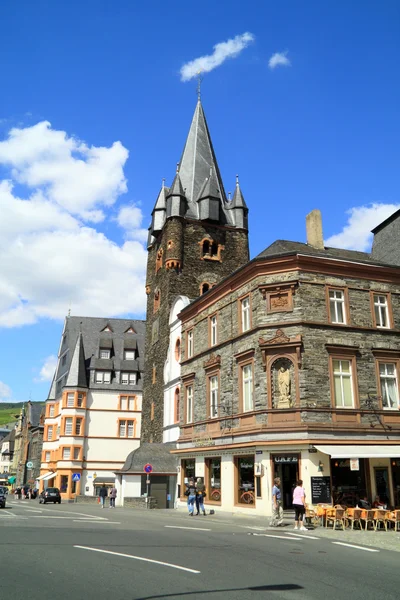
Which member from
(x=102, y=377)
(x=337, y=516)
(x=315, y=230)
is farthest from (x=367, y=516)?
(x=102, y=377)

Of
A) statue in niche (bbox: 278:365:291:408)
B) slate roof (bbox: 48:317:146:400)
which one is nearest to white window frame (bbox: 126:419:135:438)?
slate roof (bbox: 48:317:146:400)

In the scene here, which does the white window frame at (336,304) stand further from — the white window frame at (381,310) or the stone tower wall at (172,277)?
the stone tower wall at (172,277)

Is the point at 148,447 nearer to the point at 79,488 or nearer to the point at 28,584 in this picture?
the point at 79,488

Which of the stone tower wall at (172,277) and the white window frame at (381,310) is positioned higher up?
the stone tower wall at (172,277)

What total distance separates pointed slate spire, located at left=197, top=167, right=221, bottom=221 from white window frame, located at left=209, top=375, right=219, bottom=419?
20.9 m

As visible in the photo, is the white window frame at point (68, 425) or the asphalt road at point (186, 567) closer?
the asphalt road at point (186, 567)

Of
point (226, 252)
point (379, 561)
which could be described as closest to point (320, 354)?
point (379, 561)

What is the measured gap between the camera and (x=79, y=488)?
56938mm

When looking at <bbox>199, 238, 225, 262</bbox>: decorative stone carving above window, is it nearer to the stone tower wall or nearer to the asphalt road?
the stone tower wall

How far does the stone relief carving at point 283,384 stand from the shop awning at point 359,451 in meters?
2.38

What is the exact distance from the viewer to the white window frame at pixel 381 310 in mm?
25864

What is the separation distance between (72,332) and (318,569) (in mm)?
59992

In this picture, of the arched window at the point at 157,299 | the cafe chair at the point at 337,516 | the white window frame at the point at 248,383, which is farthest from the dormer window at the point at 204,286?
the cafe chair at the point at 337,516

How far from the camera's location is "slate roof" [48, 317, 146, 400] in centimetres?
6133
